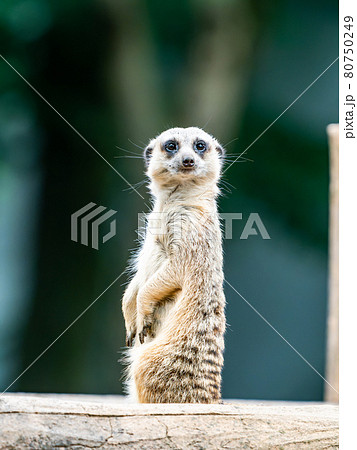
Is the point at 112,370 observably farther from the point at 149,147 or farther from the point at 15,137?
the point at 149,147

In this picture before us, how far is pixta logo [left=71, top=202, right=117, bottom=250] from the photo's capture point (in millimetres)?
3748

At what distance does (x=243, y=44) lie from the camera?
5.35m

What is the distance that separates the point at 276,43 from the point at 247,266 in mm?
2066

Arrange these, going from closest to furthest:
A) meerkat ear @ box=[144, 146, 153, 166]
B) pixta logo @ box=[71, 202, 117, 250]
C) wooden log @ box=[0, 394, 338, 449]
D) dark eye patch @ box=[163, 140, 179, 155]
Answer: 1. wooden log @ box=[0, 394, 338, 449]
2. dark eye patch @ box=[163, 140, 179, 155]
3. meerkat ear @ box=[144, 146, 153, 166]
4. pixta logo @ box=[71, 202, 117, 250]

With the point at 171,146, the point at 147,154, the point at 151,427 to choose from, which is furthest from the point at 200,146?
the point at 151,427

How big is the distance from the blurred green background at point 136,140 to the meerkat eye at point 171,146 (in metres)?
2.25

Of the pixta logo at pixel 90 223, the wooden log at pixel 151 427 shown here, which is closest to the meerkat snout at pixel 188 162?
the wooden log at pixel 151 427

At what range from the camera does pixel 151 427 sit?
1762 mm

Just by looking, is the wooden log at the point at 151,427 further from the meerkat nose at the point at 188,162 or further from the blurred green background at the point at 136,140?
the blurred green background at the point at 136,140

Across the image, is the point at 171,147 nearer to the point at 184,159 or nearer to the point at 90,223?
the point at 184,159

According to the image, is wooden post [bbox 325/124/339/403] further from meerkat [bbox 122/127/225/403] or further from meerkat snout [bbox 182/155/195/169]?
meerkat snout [bbox 182/155/195/169]

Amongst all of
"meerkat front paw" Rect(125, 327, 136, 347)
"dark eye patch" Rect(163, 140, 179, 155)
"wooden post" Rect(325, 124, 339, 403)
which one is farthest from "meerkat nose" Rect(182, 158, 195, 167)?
"wooden post" Rect(325, 124, 339, 403)

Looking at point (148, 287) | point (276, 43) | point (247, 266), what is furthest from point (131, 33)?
point (148, 287)

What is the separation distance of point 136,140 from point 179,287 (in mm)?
2927
